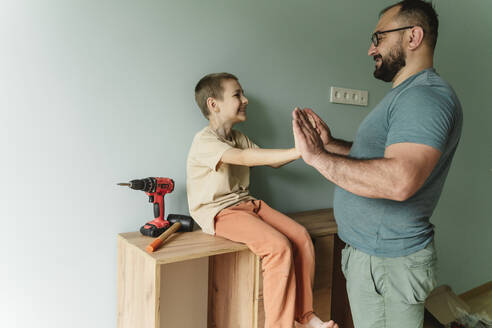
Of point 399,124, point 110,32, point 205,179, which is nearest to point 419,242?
point 399,124

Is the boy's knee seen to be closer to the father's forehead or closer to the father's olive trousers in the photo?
the father's olive trousers

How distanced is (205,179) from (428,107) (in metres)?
0.92

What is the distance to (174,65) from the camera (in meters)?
1.62

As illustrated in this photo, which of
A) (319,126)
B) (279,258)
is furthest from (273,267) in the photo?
(319,126)

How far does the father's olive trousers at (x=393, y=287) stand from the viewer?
1.12 metres

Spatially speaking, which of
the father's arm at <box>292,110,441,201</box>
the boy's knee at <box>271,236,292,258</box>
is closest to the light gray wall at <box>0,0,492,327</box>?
the boy's knee at <box>271,236,292,258</box>

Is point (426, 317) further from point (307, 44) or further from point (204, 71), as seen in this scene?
point (204, 71)

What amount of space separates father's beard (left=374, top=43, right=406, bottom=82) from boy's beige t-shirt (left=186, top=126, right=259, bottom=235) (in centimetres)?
67

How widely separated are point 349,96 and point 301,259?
1.31m

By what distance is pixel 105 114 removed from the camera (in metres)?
1.47

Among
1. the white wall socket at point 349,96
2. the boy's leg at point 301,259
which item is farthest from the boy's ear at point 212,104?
the white wall socket at point 349,96

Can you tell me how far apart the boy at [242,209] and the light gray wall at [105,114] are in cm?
16

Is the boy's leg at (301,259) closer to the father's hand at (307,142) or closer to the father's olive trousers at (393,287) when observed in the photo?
the father's olive trousers at (393,287)

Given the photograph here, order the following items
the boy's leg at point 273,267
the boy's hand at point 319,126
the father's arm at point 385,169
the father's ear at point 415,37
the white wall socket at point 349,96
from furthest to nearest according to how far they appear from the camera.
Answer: the white wall socket at point 349,96
the boy's hand at point 319,126
the boy's leg at point 273,267
the father's ear at point 415,37
the father's arm at point 385,169
